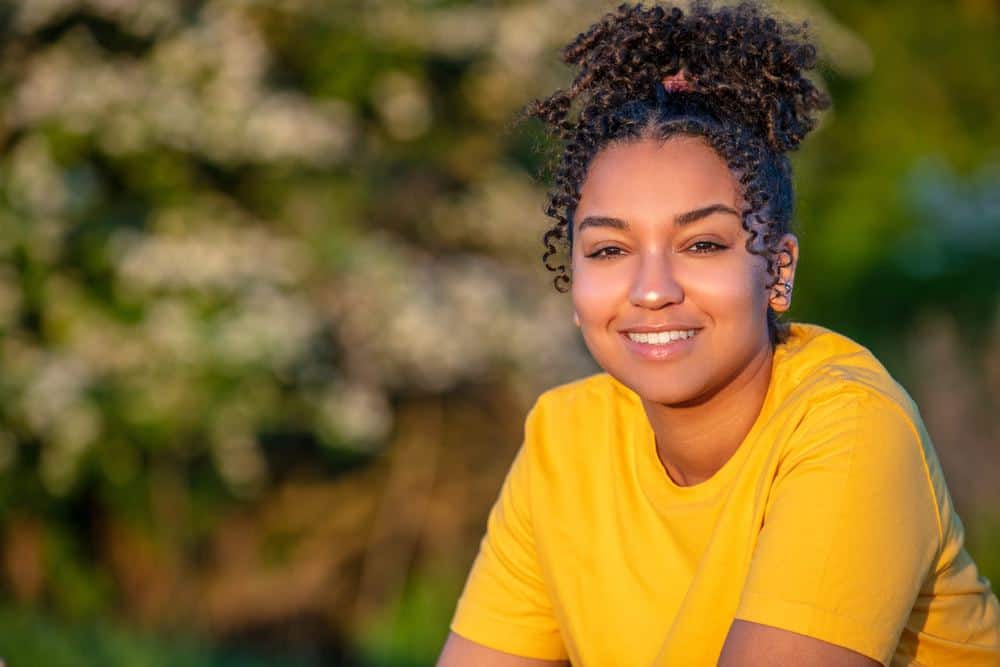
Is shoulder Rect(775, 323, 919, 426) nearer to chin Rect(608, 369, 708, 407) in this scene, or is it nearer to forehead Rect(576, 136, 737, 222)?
chin Rect(608, 369, 708, 407)

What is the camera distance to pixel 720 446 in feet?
7.26

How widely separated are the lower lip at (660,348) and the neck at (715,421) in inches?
4.3

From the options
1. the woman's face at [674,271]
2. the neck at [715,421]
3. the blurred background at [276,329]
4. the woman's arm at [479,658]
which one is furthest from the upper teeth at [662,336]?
the blurred background at [276,329]

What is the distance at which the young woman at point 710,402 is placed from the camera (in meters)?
1.91

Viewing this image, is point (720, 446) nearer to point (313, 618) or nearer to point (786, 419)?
point (786, 419)

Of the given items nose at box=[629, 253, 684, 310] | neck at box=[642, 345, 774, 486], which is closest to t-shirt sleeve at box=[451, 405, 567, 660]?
neck at box=[642, 345, 774, 486]

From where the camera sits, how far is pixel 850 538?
1.85 m

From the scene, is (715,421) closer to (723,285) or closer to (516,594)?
(723,285)

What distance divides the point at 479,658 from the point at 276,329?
269cm

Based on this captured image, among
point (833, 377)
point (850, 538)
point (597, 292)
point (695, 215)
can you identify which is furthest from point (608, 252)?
point (850, 538)

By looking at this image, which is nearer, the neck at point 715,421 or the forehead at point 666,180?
the forehead at point 666,180

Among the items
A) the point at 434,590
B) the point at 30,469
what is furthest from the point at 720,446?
the point at 30,469

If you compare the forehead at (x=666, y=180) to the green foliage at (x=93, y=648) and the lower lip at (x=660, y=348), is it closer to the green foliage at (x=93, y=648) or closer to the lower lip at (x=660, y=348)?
the lower lip at (x=660, y=348)

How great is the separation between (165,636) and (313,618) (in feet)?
2.20
